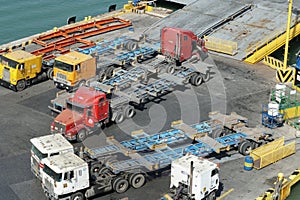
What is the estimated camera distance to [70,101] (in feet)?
129

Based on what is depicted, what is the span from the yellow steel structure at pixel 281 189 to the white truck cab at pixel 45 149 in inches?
439

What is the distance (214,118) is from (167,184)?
7143 mm

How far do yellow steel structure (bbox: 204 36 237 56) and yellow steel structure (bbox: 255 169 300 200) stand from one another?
19.8 meters

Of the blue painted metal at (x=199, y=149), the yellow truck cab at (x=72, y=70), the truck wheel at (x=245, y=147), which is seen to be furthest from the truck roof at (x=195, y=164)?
the yellow truck cab at (x=72, y=70)

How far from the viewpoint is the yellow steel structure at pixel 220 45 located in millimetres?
52406

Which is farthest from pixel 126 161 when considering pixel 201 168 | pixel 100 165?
pixel 201 168

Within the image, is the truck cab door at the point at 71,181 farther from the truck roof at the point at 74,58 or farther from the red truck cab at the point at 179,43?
the red truck cab at the point at 179,43

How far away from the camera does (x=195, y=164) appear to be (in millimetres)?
31266

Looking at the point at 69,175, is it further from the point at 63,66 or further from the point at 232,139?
the point at 63,66

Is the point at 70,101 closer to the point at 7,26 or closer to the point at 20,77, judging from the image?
the point at 20,77

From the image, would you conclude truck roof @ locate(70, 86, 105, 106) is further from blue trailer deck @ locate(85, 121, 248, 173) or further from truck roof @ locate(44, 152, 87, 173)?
truck roof @ locate(44, 152, 87, 173)

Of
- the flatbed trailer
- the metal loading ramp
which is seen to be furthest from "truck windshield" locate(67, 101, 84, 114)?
the metal loading ramp

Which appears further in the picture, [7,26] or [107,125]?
[7,26]

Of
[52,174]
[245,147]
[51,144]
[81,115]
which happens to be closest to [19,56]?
[81,115]
